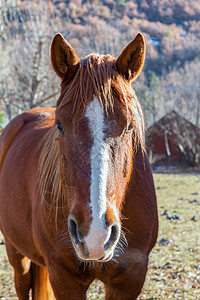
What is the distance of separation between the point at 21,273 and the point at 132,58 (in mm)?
2647

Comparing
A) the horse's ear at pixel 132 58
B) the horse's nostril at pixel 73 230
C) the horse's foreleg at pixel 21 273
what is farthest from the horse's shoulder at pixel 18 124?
the horse's nostril at pixel 73 230

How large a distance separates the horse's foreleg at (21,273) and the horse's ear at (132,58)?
2.47 metres

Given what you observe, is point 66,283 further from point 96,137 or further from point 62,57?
point 62,57

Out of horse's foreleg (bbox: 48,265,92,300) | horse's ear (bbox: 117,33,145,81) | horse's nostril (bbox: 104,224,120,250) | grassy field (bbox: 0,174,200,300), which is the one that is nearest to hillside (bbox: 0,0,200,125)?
horse's ear (bbox: 117,33,145,81)

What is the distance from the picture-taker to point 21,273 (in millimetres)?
3451

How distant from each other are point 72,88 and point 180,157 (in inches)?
1095

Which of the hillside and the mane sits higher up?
the hillside

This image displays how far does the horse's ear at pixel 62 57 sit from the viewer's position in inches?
75.7

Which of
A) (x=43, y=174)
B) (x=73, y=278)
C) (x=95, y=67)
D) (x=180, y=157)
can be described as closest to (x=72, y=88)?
(x=95, y=67)

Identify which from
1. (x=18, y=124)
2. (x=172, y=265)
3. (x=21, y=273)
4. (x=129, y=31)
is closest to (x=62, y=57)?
(x=18, y=124)

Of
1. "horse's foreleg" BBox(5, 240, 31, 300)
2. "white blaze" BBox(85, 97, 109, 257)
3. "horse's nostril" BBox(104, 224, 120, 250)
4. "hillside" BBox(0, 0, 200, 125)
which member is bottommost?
"horse's foreleg" BBox(5, 240, 31, 300)

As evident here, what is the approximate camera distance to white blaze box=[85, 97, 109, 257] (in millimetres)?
1470

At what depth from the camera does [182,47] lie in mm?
38969

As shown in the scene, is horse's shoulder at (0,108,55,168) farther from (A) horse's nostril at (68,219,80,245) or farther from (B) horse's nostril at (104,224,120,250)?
(B) horse's nostril at (104,224,120,250)
